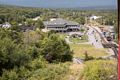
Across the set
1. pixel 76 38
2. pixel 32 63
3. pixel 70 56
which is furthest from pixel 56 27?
pixel 32 63

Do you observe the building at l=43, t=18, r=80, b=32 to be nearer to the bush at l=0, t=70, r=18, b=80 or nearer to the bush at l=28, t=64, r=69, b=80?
the bush at l=28, t=64, r=69, b=80

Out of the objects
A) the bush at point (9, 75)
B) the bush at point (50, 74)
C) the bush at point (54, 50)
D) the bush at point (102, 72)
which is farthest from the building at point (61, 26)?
the bush at point (102, 72)

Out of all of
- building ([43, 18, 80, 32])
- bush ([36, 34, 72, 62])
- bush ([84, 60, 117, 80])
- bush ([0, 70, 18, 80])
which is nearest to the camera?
bush ([84, 60, 117, 80])

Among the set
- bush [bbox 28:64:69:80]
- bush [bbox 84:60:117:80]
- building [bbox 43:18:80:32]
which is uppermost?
bush [bbox 84:60:117:80]

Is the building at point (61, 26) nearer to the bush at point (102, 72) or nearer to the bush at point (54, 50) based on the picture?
the bush at point (54, 50)

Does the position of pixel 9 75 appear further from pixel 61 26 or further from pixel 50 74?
pixel 61 26

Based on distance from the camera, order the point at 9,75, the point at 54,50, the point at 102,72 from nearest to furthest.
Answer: the point at 102,72 < the point at 9,75 < the point at 54,50

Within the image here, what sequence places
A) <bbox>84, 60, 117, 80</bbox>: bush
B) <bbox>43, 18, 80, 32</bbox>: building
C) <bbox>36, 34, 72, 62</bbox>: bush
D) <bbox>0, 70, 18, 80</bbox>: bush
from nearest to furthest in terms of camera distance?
<bbox>84, 60, 117, 80</bbox>: bush → <bbox>0, 70, 18, 80</bbox>: bush → <bbox>36, 34, 72, 62</bbox>: bush → <bbox>43, 18, 80, 32</bbox>: building

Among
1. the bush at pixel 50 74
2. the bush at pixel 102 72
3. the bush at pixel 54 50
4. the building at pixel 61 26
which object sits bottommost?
the building at pixel 61 26

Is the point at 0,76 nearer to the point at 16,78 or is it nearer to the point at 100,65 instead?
the point at 16,78

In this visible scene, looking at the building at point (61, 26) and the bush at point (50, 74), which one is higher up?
the bush at point (50, 74)

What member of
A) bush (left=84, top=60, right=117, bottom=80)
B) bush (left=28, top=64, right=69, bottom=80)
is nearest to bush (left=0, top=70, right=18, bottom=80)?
bush (left=28, top=64, right=69, bottom=80)

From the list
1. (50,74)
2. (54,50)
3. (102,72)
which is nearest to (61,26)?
(54,50)
